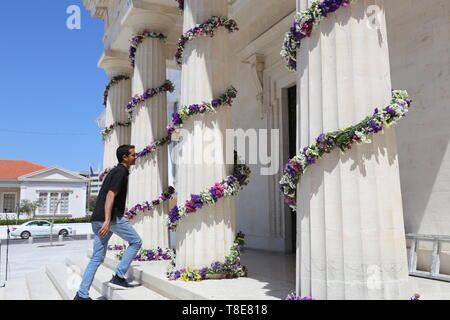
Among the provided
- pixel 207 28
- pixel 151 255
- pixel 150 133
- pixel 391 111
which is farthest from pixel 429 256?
pixel 150 133

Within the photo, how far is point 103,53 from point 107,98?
1.46 meters

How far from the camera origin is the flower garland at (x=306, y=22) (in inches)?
137

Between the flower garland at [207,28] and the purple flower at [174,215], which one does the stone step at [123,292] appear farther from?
the flower garland at [207,28]

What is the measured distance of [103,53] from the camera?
1191 cm

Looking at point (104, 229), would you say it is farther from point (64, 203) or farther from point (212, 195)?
point (64, 203)

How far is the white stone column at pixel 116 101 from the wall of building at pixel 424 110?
817 centimetres

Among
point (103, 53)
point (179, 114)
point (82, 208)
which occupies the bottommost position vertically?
point (82, 208)

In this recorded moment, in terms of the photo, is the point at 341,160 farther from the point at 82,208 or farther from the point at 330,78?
the point at 82,208

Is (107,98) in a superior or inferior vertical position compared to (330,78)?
superior

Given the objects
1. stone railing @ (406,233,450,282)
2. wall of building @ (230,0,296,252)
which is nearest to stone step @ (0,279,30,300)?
wall of building @ (230,0,296,252)

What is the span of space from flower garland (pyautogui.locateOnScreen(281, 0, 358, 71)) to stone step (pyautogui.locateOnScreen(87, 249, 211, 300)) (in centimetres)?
287

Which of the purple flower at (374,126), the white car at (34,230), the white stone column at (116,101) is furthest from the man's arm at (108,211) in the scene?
the white car at (34,230)

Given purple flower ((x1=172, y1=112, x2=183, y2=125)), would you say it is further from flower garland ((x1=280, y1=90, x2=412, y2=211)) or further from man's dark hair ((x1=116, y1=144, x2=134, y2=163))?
flower garland ((x1=280, y1=90, x2=412, y2=211))
